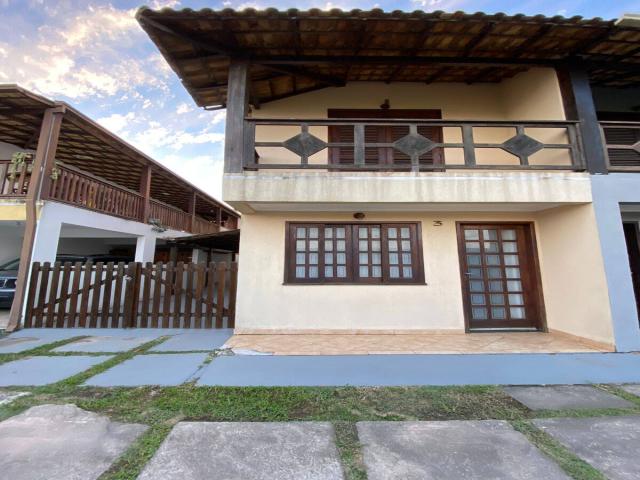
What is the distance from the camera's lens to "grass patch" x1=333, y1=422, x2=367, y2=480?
5.79 feet

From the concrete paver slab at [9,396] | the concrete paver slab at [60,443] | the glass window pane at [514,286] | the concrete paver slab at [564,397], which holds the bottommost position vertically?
the concrete paver slab at [60,443]

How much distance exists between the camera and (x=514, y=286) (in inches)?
230

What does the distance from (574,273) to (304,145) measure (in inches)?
209

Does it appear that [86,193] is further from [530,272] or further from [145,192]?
[530,272]

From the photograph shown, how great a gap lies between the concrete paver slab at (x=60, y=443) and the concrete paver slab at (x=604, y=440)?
3.25 m

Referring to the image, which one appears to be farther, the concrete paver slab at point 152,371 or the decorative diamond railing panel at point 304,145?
the decorative diamond railing panel at point 304,145

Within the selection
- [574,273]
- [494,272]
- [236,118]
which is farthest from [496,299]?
[236,118]

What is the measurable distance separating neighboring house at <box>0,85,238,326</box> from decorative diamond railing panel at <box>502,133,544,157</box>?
32.6 ft

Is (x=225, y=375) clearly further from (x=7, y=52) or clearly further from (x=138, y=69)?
(x=7, y=52)

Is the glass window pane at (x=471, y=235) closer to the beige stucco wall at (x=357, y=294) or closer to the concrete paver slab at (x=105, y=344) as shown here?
the beige stucco wall at (x=357, y=294)

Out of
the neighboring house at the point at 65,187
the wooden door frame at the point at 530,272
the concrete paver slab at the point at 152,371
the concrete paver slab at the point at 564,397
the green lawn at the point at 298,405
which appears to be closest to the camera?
the green lawn at the point at 298,405

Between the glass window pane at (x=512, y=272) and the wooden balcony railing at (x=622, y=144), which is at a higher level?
the wooden balcony railing at (x=622, y=144)

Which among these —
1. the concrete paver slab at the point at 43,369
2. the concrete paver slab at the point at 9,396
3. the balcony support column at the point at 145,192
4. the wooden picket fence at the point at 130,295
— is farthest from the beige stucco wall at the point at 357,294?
the balcony support column at the point at 145,192

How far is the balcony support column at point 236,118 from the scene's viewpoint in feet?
15.5
